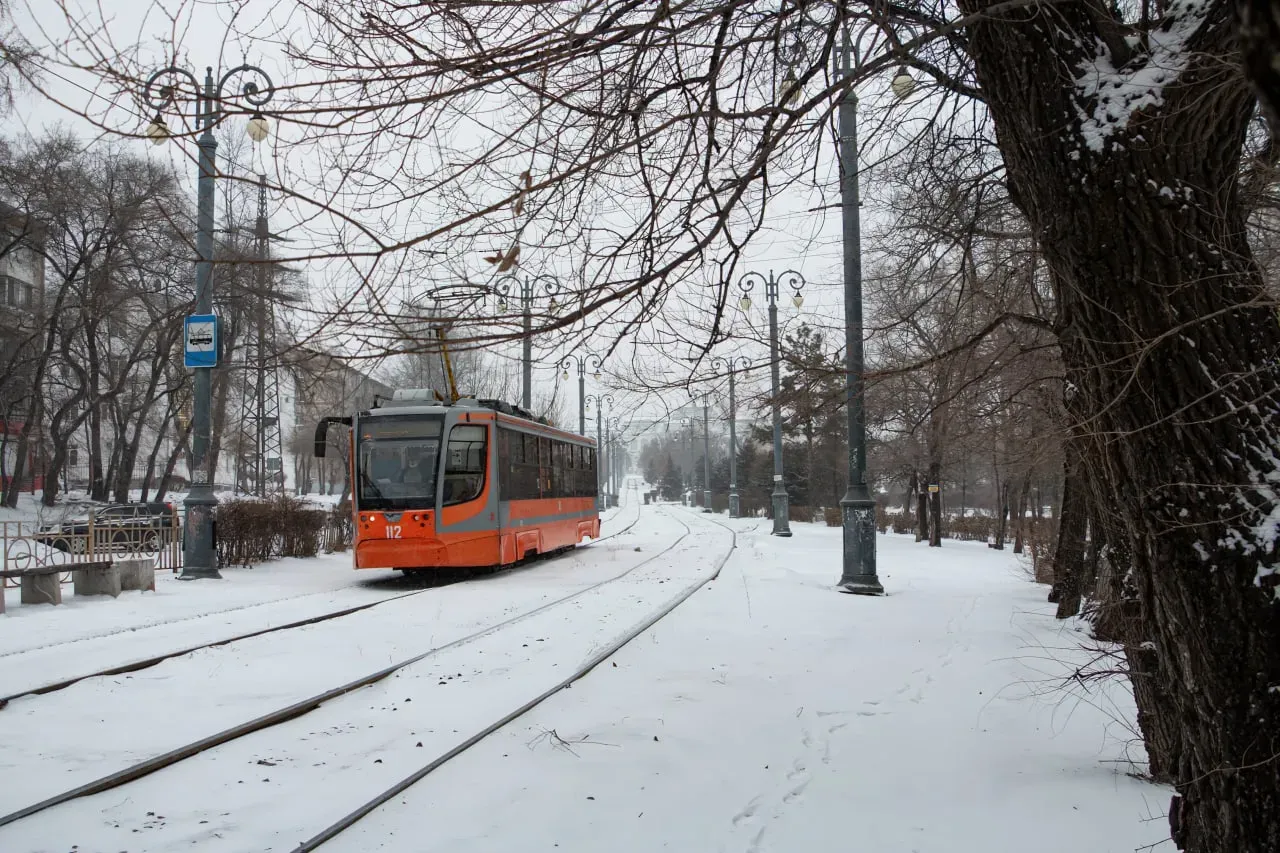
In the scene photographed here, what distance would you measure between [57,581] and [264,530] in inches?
248

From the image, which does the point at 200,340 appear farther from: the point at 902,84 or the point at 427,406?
the point at 902,84

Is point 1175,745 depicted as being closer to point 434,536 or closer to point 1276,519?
point 1276,519

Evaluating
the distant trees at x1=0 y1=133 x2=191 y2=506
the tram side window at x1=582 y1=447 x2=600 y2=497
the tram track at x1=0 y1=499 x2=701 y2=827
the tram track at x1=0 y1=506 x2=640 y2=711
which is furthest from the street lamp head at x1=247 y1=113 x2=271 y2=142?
the distant trees at x1=0 y1=133 x2=191 y2=506

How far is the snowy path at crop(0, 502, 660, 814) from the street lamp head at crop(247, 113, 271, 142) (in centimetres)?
A: 348

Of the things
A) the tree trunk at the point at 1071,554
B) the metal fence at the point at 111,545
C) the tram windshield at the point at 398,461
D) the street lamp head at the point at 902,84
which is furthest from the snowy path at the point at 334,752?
the metal fence at the point at 111,545

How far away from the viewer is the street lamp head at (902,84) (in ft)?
18.0

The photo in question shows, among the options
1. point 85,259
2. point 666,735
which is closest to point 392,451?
point 666,735

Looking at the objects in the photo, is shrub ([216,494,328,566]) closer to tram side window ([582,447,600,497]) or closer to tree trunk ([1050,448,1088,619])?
tram side window ([582,447,600,497])

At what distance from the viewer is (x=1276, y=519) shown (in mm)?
2973

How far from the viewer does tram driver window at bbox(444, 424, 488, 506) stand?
14867 millimetres

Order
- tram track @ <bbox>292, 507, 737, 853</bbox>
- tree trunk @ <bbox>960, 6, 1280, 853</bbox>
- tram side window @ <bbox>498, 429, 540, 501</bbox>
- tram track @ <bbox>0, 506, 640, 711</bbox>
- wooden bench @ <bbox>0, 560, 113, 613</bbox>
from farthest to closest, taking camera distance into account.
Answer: tram side window @ <bbox>498, 429, 540, 501</bbox> → wooden bench @ <bbox>0, 560, 113, 613</bbox> → tram track @ <bbox>0, 506, 640, 711</bbox> → tram track @ <bbox>292, 507, 737, 853</bbox> → tree trunk @ <bbox>960, 6, 1280, 853</bbox>

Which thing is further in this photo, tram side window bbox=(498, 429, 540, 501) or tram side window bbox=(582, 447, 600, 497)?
tram side window bbox=(582, 447, 600, 497)

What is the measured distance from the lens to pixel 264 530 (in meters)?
17.6

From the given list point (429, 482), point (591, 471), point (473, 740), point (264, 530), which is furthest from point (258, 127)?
point (591, 471)
